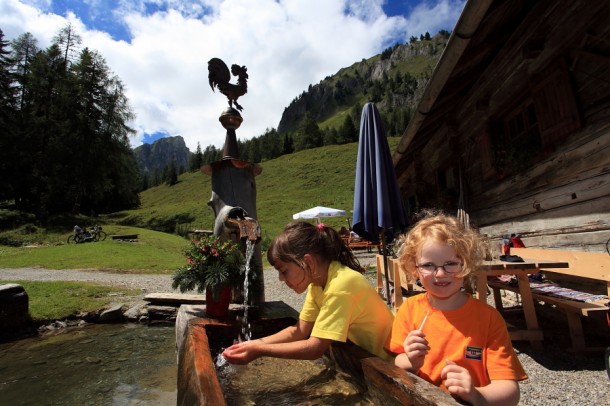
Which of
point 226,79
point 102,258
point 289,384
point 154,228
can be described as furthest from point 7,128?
point 289,384

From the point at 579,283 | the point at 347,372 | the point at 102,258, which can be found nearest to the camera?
the point at 347,372

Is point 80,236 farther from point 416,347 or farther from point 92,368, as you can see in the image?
point 416,347

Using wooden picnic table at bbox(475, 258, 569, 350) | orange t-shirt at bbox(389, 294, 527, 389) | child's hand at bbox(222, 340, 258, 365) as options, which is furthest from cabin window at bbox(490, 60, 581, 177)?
child's hand at bbox(222, 340, 258, 365)

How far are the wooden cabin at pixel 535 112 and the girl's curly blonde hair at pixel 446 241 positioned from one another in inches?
114

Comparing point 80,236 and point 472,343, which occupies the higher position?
point 80,236

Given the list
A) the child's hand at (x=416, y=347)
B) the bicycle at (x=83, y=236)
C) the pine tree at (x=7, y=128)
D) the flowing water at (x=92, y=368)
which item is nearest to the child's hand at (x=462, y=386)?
the child's hand at (x=416, y=347)

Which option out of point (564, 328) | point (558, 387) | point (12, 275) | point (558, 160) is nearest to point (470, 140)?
point (558, 160)

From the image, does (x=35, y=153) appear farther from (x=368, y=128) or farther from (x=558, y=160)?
(x=558, y=160)

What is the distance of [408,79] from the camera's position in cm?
14088

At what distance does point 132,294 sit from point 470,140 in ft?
27.2

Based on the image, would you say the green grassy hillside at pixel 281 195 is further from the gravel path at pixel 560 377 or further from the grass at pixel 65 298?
the gravel path at pixel 560 377

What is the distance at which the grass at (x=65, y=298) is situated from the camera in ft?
20.3

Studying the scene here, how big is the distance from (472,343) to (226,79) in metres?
4.47

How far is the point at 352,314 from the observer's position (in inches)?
74.0
